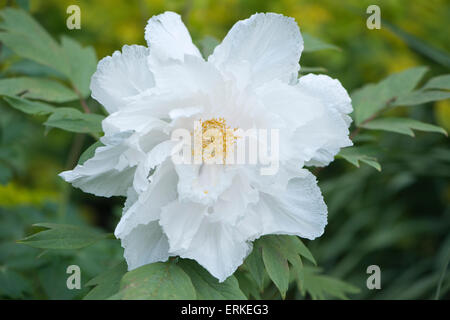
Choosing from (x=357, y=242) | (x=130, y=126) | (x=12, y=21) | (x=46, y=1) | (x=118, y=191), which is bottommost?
(x=357, y=242)

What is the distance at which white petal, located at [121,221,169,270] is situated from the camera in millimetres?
883

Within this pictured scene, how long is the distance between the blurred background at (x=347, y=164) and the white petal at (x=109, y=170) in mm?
646

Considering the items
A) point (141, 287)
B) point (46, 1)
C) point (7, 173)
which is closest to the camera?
point (141, 287)

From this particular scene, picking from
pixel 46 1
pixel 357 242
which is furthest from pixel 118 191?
pixel 46 1

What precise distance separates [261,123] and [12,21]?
32.1 inches

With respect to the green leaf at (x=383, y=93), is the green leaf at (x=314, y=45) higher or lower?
higher

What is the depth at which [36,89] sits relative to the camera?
122 cm

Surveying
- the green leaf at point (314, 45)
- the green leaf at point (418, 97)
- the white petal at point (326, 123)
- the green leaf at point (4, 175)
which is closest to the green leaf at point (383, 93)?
the green leaf at point (418, 97)

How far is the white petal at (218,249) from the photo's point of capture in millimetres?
854

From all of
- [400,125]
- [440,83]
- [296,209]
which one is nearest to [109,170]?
[296,209]

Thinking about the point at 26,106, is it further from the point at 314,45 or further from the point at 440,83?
the point at 440,83

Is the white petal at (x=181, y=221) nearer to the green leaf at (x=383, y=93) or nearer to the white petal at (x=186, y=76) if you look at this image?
the white petal at (x=186, y=76)

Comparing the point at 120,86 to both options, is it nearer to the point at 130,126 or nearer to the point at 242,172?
the point at 130,126
